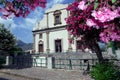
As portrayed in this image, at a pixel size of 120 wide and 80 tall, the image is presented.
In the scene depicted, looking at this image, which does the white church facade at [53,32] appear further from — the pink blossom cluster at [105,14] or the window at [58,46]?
the pink blossom cluster at [105,14]

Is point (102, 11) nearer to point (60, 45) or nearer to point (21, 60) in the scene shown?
point (21, 60)

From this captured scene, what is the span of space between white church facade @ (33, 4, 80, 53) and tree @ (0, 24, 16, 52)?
25.3 ft

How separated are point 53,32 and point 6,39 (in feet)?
31.4

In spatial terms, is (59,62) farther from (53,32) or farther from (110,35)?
(110,35)

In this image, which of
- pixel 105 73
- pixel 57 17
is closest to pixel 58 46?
pixel 57 17

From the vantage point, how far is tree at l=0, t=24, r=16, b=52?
30.9 metres

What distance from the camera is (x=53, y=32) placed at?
3872 cm

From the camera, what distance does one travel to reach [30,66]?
85.6 ft

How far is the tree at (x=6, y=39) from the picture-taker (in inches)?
1217

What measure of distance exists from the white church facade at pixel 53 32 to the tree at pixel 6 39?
7720 mm

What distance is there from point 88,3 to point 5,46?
1190 inches

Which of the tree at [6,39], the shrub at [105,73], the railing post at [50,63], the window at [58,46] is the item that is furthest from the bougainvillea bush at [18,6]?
the window at [58,46]

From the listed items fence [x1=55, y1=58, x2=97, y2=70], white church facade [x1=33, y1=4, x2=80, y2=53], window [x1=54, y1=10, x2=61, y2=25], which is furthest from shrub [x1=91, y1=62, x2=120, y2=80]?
window [x1=54, y1=10, x2=61, y2=25]

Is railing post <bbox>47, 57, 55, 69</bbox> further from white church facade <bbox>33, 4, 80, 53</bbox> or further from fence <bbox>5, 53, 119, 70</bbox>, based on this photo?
white church facade <bbox>33, 4, 80, 53</bbox>
